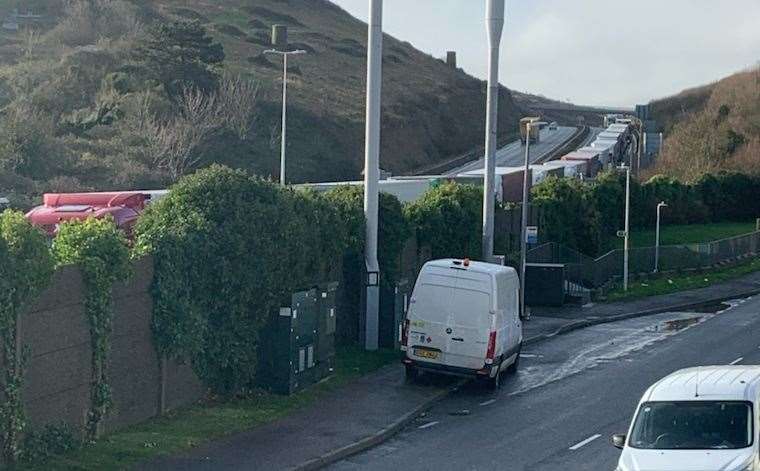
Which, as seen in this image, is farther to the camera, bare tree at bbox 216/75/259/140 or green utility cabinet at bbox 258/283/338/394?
bare tree at bbox 216/75/259/140

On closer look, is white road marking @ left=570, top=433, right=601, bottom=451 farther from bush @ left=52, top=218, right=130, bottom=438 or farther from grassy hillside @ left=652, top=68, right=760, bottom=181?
grassy hillside @ left=652, top=68, right=760, bottom=181

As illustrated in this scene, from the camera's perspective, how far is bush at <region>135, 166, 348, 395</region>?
19.0 m

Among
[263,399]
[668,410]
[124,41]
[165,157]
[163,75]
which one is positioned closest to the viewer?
[668,410]

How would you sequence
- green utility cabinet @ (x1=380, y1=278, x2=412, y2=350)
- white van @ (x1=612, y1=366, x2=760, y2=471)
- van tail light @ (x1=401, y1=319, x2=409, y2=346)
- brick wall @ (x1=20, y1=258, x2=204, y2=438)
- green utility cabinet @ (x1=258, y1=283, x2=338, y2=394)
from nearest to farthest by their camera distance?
1. white van @ (x1=612, y1=366, x2=760, y2=471)
2. brick wall @ (x1=20, y1=258, x2=204, y2=438)
3. green utility cabinet @ (x1=258, y1=283, x2=338, y2=394)
4. van tail light @ (x1=401, y1=319, x2=409, y2=346)
5. green utility cabinet @ (x1=380, y1=278, x2=412, y2=350)

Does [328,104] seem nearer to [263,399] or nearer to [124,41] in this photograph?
[124,41]

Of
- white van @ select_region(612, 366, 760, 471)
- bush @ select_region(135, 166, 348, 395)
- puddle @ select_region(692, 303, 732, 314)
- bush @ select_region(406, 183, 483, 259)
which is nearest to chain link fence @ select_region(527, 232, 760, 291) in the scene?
puddle @ select_region(692, 303, 732, 314)

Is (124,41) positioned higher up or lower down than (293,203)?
higher up

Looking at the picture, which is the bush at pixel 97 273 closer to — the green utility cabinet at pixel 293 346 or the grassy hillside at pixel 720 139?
the green utility cabinet at pixel 293 346

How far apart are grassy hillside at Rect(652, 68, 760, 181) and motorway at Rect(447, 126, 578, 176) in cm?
1244

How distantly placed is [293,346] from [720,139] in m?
80.9

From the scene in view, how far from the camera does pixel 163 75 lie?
80812mm

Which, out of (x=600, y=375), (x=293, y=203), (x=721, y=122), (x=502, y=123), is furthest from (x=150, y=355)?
(x=502, y=123)

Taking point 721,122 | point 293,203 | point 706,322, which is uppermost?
point 721,122

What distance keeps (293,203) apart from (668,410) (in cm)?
986
